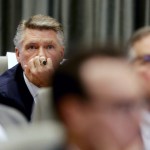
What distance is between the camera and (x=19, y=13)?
8.88 ft

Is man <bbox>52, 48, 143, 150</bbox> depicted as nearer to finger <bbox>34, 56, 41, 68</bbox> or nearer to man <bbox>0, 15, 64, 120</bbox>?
man <bbox>0, 15, 64, 120</bbox>

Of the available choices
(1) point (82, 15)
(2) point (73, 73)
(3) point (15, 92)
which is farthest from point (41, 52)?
(2) point (73, 73)

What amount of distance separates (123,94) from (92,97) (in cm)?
3

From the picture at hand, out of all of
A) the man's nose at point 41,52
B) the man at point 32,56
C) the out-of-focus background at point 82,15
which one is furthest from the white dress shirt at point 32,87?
the out-of-focus background at point 82,15

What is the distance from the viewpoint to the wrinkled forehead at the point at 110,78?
1.40 feet

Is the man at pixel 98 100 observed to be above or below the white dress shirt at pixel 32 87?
→ above

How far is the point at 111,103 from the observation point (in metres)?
0.41

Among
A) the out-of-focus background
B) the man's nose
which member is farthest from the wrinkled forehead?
the out-of-focus background

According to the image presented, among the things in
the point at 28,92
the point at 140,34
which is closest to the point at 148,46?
the point at 140,34

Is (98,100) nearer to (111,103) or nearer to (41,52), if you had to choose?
(111,103)

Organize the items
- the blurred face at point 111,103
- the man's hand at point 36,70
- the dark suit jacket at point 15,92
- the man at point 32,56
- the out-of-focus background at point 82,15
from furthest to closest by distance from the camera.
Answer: the out-of-focus background at point 82,15 < the man's hand at point 36,70 < the man at point 32,56 < the dark suit jacket at point 15,92 < the blurred face at point 111,103

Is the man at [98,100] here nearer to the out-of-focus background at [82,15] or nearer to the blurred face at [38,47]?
the blurred face at [38,47]

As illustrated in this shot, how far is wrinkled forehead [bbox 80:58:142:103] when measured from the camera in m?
0.43

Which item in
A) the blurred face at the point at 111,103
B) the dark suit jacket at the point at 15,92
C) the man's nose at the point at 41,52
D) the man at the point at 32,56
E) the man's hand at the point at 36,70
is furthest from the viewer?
the man's nose at the point at 41,52
